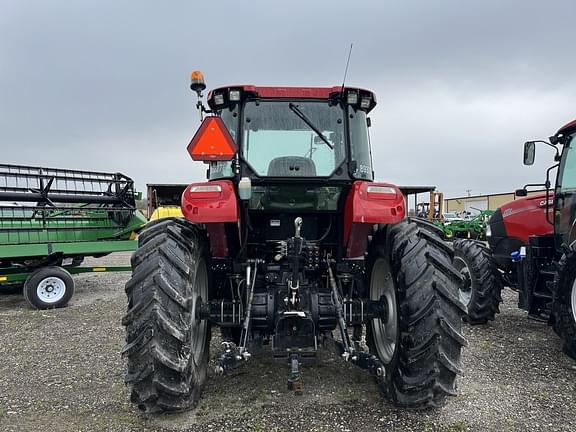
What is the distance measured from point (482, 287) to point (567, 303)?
5.10ft

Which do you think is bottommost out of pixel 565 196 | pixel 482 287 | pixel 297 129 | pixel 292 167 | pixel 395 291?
pixel 482 287

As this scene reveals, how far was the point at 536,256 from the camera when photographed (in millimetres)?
4695

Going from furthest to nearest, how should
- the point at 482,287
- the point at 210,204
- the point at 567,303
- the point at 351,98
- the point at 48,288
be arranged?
the point at 48,288, the point at 482,287, the point at 567,303, the point at 351,98, the point at 210,204

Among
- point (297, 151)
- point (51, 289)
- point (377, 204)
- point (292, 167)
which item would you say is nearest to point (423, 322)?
point (377, 204)

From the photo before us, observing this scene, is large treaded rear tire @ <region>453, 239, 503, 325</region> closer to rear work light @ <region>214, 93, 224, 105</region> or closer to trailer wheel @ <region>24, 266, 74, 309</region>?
rear work light @ <region>214, 93, 224, 105</region>

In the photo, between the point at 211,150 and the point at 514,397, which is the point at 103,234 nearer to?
the point at 211,150

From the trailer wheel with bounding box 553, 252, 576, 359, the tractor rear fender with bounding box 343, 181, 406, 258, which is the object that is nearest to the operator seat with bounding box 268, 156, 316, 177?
the tractor rear fender with bounding box 343, 181, 406, 258

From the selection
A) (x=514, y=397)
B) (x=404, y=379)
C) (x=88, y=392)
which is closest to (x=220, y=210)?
(x=404, y=379)

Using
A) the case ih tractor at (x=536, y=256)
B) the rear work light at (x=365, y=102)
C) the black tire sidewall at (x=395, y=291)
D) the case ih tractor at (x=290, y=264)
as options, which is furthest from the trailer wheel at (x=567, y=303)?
the rear work light at (x=365, y=102)

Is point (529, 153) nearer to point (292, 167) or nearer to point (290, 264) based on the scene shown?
point (292, 167)

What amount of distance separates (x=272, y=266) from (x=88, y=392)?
5.49 ft

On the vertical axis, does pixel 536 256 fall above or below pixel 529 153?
below

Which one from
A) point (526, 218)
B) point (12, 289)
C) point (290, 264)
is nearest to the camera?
point (290, 264)

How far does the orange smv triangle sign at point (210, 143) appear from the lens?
8.89 feet
